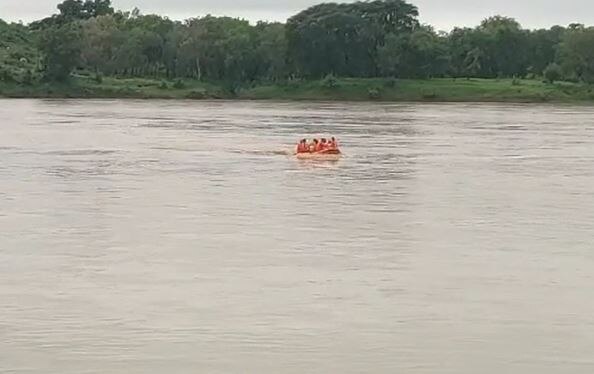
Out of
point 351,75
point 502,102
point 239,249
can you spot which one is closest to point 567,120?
point 502,102

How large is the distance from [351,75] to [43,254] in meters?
77.8

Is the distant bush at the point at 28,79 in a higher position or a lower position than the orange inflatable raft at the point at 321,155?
lower

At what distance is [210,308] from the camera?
13.2m

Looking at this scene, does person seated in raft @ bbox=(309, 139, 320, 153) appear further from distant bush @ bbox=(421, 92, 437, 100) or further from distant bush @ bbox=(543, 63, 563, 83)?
distant bush @ bbox=(543, 63, 563, 83)

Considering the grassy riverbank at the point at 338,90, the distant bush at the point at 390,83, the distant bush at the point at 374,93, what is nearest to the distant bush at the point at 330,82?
the grassy riverbank at the point at 338,90

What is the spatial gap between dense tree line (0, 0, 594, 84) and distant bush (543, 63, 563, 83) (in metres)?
0.07

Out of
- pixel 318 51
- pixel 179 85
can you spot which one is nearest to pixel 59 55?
pixel 179 85

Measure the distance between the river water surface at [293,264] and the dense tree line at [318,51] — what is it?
190 feet

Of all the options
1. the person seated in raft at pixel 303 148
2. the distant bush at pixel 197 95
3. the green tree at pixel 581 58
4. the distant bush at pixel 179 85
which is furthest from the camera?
the green tree at pixel 581 58

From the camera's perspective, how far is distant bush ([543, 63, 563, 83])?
89438 mm

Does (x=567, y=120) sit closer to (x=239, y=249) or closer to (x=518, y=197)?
(x=518, y=197)

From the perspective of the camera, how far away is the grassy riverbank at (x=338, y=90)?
85.0 metres

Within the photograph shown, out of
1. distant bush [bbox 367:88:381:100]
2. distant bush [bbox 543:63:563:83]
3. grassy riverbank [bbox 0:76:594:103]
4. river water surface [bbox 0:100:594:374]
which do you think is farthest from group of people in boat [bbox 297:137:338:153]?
distant bush [bbox 543:63:563:83]

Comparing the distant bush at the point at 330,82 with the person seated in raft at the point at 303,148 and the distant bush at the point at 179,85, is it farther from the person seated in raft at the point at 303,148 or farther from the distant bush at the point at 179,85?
the person seated in raft at the point at 303,148
